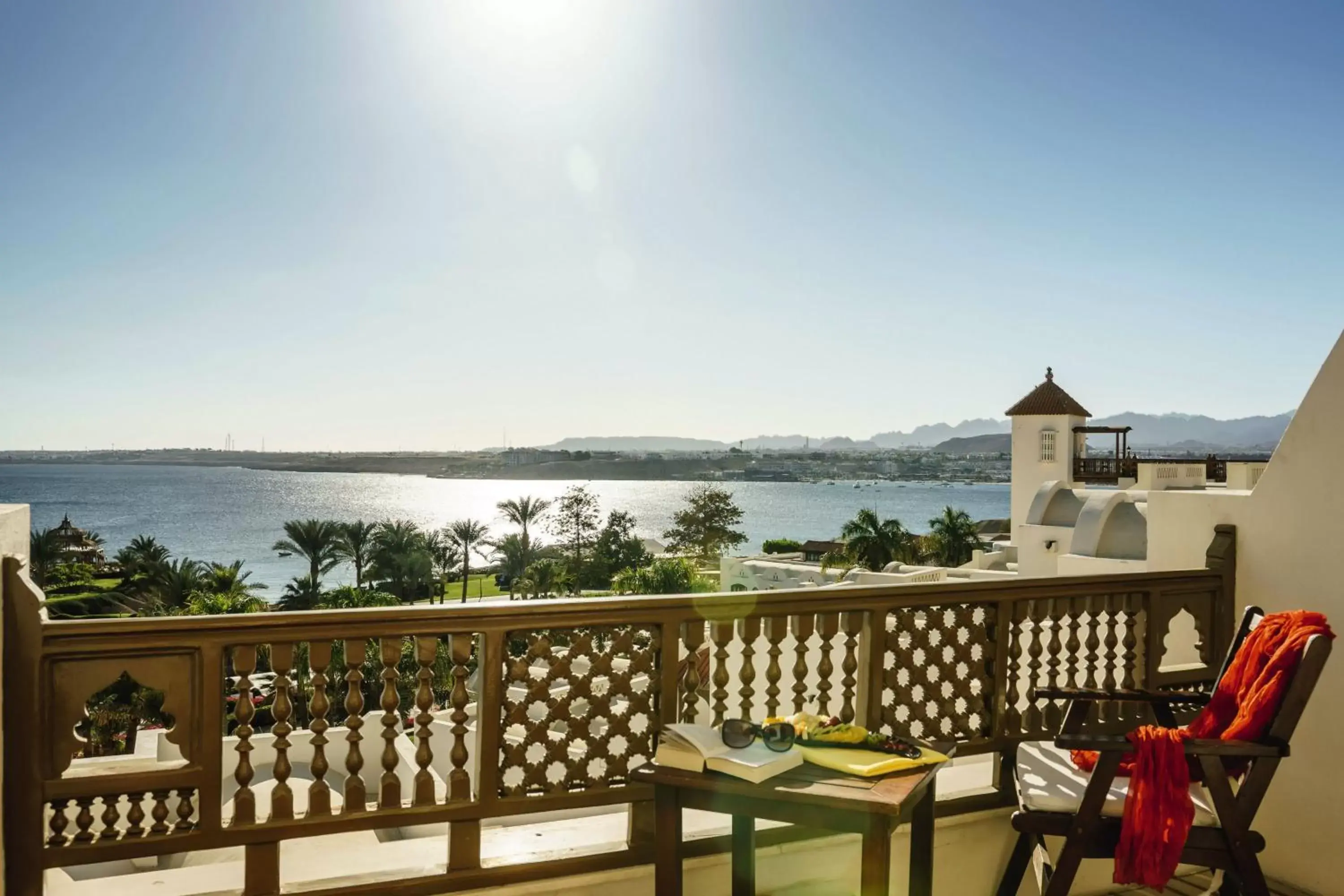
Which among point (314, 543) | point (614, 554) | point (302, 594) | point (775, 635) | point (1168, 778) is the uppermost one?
point (775, 635)

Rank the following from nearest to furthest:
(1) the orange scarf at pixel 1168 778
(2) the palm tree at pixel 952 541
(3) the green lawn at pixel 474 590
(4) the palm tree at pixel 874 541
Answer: (1) the orange scarf at pixel 1168 778 → (4) the palm tree at pixel 874 541 → (2) the palm tree at pixel 952 541 → (3) the green lawn at pixel 474 590

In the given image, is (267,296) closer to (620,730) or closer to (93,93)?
(93,93)

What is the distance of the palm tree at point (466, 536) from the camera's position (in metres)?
39.2

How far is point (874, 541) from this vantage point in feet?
136

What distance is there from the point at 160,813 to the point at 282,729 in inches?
13.3

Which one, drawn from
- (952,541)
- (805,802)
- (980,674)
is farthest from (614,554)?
(805,802)

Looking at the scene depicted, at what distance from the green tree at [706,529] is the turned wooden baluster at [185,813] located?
51.4 m

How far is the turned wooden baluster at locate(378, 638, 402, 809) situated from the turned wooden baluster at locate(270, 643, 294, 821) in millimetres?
238

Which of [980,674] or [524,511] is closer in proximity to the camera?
[980,674]

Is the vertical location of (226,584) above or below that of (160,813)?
below

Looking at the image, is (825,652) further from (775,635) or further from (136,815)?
(136,815)

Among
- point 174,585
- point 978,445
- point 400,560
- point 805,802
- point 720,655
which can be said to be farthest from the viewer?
point 978,445

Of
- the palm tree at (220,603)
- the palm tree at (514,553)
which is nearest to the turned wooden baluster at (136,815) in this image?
the palm tree at (220,603)

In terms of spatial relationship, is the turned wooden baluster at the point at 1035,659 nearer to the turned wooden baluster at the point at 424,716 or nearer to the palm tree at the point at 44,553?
the turned wooden baluster at the point at 424,716
